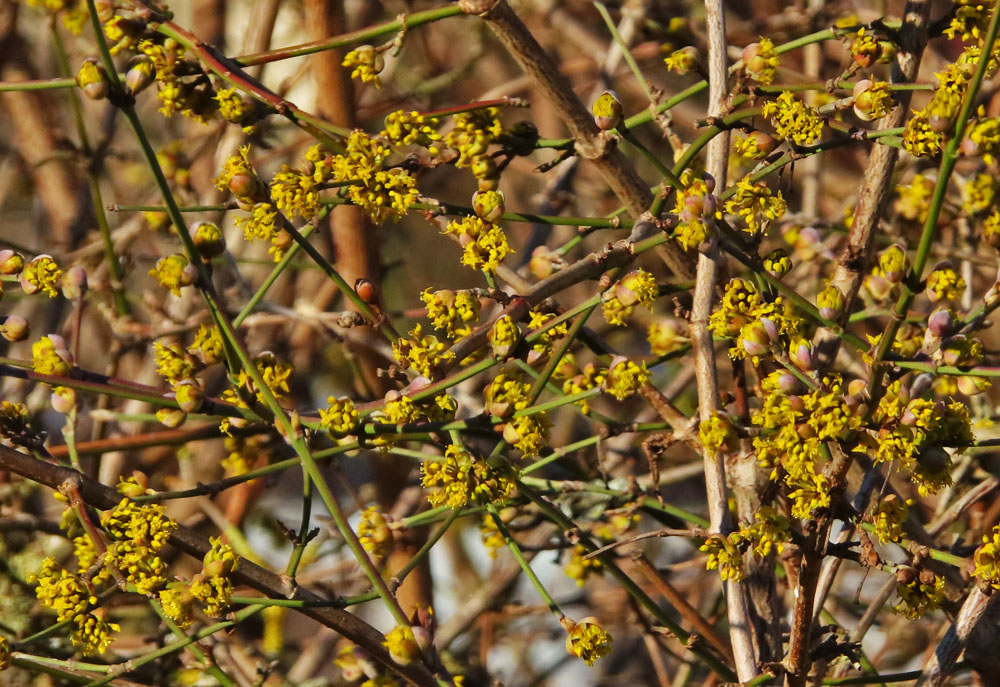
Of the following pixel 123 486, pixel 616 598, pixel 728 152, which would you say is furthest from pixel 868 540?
pixel 616 598

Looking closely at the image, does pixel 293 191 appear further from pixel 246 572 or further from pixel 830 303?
pixel 830 303

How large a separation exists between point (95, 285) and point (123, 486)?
3.51 ft

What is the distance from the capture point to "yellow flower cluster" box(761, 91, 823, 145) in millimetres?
1076

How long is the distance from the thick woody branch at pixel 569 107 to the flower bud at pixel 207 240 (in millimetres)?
415

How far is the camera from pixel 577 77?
3.39 meters

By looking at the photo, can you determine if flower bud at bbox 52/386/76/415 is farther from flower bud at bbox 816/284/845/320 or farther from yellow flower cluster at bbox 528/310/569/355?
flower bud at bbox 816/284/845/320

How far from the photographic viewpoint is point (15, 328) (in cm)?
119

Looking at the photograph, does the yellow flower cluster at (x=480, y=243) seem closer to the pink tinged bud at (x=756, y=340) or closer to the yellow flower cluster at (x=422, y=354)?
the yellow flower cluster at (x=422, y=354)

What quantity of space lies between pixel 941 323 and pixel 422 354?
1.79ft

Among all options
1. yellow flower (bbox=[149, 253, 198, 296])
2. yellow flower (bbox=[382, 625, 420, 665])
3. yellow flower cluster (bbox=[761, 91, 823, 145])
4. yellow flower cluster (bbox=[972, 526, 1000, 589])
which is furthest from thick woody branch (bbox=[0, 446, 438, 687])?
yellow flower cluster (bbox=[761, 91, 823, 145])

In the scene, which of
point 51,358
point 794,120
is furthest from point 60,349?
point 794,120

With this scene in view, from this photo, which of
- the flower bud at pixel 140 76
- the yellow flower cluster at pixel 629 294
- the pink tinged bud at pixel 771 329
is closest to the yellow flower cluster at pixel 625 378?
the yellow flower cluster at pixel 629 294

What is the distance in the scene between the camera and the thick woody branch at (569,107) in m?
1.28

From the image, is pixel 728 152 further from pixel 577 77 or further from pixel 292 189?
pixel 577 77
